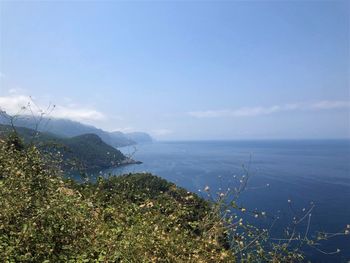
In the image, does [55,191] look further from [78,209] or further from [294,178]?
[294,178]

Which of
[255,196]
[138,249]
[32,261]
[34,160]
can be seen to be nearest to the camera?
[32,261]

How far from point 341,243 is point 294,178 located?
52524 millimetres

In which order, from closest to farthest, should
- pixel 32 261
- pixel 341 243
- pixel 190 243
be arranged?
1. pixel 32 261
2. pixel 190 243
3. pixel 341 243

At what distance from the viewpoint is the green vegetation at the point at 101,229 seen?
5.36 meters

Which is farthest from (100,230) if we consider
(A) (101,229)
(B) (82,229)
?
(B) (82,229)

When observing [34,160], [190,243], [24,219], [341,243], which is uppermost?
[34,160]

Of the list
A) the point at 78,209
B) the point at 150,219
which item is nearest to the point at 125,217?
the point at 150,219

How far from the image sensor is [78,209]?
627cm

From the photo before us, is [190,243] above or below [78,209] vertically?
below

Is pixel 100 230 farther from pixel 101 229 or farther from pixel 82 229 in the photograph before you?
pixel 82 229

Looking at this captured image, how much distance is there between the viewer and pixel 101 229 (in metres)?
6.22

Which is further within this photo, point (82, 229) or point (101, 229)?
point (101, 229)

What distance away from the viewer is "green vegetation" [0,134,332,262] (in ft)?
17.6

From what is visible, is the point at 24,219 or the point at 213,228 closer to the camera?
the point at 24,219
